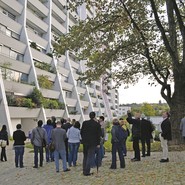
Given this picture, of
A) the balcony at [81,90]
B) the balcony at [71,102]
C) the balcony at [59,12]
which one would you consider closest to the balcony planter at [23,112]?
the balcony at [71,102]

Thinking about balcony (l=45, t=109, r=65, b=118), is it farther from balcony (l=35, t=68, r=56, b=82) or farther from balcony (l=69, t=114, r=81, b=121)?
balcony (l=69, t=114, r=81, b=121)

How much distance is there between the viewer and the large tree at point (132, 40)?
1620cm

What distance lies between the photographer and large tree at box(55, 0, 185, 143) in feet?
53.2

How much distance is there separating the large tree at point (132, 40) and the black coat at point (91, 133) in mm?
8154

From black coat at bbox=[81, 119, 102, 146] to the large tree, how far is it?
8.15 meters

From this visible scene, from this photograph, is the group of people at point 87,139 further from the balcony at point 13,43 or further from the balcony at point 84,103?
the balcony at point 84,103

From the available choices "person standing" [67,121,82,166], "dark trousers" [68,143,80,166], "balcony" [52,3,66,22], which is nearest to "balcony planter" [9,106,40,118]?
"balcony" [52,3,66,22]

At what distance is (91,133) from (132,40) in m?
10.6

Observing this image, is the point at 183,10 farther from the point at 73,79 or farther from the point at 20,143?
the point at 73,79

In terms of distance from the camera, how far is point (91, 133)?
909 centimetres

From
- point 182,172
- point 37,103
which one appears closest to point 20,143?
point 182,172

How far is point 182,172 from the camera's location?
29.3 feet

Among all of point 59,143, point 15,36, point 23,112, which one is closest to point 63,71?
point 15,36

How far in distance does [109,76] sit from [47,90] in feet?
83.5
